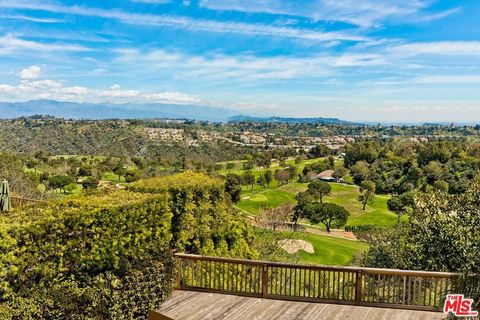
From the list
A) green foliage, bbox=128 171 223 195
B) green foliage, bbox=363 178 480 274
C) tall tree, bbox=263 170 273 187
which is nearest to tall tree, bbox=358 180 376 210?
tall tree, bbox=263 170 273 187

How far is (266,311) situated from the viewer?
274 inches

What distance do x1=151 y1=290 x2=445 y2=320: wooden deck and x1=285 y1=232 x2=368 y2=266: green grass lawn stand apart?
23.5 metres

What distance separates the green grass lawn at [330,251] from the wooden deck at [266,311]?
23512mm

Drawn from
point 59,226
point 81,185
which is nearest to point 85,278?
point 59,226

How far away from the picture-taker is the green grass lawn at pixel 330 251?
3276 cm

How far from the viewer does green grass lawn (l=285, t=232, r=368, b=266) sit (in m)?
32.8

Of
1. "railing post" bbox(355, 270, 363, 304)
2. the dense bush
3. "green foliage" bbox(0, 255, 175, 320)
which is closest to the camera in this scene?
"green foliage" bbox(0, 255, 175, 320)

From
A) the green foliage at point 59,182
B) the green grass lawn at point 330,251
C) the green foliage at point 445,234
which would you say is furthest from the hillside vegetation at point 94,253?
the green foliage at point 59,182

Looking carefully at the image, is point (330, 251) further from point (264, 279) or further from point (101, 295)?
point (101, 295)

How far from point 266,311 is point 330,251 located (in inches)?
1186

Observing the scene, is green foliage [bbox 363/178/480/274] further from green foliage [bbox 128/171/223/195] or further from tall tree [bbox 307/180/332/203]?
tall tree [bbox 307/180/332/203]

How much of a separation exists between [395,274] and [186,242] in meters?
4.82

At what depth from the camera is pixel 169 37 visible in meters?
39.6

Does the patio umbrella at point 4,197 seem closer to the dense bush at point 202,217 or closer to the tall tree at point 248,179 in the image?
the dense bush at point 202,217
